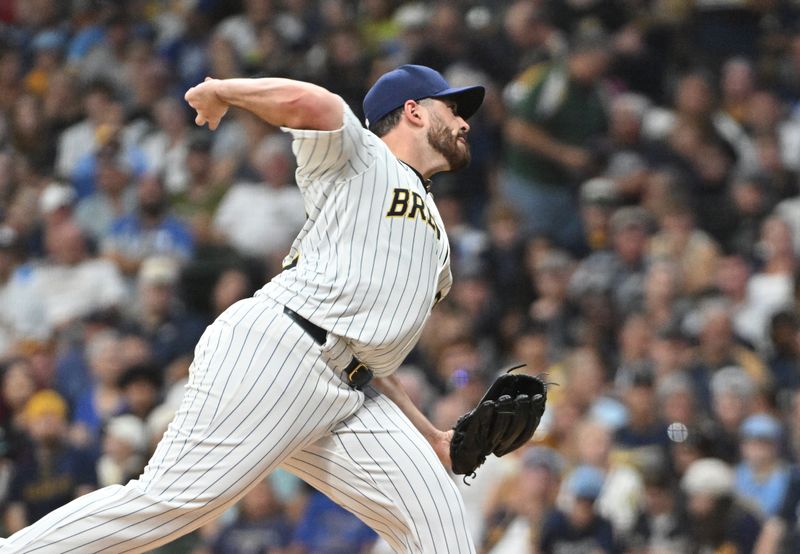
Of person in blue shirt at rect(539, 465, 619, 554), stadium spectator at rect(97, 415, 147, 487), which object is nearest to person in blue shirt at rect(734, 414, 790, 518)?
person in blue shirt at rect(539, 465, 619, 554)

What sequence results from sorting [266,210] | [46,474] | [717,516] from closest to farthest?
[717,516], [46,474], [266,210]

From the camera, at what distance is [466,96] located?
4.39 m

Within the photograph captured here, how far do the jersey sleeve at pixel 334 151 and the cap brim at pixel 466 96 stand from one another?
444 millimetres

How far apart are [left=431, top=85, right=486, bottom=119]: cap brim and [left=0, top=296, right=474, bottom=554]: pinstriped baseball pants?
2.94 ft

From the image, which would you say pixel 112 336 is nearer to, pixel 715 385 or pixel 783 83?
pixel 715 385

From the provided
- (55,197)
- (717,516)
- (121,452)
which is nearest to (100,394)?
(121,452)

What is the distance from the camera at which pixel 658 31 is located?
31.4 feet

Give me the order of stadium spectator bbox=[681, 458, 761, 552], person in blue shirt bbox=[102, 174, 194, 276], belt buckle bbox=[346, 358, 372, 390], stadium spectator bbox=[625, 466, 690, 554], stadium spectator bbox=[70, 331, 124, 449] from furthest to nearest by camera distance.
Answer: person in blue shirt bbox=[102, 174, 194, 276] → stadium spectator bbox=[70, 331, 124, 449] → stadium spectator bbox=[625, 466, 690, 554] → stadium spectator bbox=[681, 458, 761, 552] → belt buckle bbox=[346, 358, 372, 390]

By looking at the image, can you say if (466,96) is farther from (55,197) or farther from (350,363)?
(55,197)

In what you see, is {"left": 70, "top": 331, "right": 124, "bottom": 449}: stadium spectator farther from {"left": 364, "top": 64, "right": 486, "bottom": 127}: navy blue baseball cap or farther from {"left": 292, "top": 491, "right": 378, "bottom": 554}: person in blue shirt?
{"left": 364, "top": 64, "right": 486, "bottom": 127}: navy blue baseball cap

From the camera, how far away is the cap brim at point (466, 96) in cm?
433

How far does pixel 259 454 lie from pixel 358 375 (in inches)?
15.1

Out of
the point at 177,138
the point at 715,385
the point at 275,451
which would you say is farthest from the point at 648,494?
the point at 177,138

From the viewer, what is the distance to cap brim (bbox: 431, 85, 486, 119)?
14.2 ft
